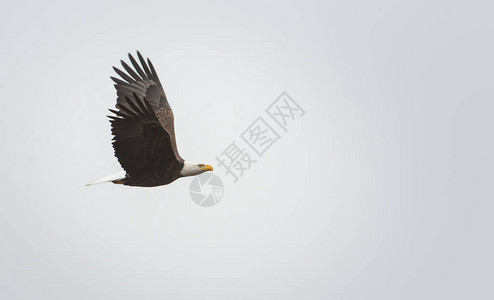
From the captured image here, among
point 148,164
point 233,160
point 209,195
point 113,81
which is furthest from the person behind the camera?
point 233,160

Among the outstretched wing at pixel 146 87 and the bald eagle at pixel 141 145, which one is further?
the outstretched wing at pixel 146 87

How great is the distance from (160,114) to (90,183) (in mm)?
2692

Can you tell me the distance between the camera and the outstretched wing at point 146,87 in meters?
14.5

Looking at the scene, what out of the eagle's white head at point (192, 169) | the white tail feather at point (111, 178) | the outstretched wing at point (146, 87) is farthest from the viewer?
the outstretched wing at point (146, 87)

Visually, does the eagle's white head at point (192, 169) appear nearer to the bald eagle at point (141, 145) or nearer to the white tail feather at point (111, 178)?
the bald eagle at point (141, 145)

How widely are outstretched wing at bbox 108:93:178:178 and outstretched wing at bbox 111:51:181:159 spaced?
1.82m

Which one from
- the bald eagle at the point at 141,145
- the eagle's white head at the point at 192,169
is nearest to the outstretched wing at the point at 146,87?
the bald eagle at the point at 141,145

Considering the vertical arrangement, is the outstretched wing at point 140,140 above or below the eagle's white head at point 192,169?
above

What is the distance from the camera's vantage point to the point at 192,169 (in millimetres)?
13258

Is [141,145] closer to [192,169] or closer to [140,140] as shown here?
[140,140]

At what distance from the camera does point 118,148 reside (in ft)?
39.9

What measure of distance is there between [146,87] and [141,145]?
9.41 feet

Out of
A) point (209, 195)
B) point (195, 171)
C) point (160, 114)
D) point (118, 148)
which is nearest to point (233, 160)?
point (209, 195)

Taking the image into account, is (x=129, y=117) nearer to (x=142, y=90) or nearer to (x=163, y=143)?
(x=163, y=143)
